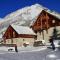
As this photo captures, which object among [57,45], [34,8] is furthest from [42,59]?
[34,8]

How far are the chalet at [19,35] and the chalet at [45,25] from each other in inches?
75.6

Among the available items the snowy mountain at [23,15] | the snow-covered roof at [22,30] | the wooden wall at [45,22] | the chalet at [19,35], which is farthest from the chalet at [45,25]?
the snowy mountain at [23,15]

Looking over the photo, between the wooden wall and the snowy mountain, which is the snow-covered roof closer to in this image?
the wooden wall

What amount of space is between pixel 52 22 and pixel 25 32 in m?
8.67

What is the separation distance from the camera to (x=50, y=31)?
65.5 m

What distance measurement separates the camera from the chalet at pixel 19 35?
64.6 m

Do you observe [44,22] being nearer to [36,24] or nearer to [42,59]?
[36,24]

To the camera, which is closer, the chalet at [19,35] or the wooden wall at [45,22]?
the chalet at [19,35]

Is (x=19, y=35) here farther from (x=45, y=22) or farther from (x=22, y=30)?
(x=45, y=22)

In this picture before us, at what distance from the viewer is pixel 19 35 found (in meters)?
64.2

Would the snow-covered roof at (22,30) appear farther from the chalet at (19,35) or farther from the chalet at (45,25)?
the chalet at (45,25)

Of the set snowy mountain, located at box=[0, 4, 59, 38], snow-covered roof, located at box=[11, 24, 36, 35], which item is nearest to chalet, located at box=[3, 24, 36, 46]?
snow-covered roof, located at box=[11, 24, 36, 35]

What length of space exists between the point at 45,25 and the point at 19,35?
354 inches

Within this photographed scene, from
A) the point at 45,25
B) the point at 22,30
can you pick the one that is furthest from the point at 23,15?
the point at 22,30
